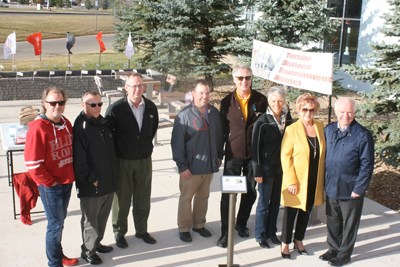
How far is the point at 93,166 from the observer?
14.5 feet

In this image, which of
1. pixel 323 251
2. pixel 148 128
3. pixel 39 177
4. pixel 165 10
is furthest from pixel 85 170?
pixel 165 10

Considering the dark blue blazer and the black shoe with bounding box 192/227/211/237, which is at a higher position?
the dark blue blazer

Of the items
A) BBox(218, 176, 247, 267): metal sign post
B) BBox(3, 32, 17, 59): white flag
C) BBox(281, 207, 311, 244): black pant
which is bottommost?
BBox(281, 207, 311, 244): black pant

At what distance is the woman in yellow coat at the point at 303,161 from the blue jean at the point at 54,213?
2.17m

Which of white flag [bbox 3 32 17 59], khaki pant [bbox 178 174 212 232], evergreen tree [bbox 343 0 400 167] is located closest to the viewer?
khaki pant [bbox 178 174 212 232]

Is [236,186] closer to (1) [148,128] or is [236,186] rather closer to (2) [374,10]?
(1) [148,128]

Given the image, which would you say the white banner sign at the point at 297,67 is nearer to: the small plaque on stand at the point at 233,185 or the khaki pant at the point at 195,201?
the khaki pant at the point at 195,201

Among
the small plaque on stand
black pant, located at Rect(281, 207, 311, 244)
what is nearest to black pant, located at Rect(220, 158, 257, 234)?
black pant, located at Rect(281, 207, 311, 244)

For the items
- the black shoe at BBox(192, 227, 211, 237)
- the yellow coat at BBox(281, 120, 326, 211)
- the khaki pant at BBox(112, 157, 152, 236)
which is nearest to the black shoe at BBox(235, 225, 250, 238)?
the black shoe at BBox(192, 227, 211, 237)

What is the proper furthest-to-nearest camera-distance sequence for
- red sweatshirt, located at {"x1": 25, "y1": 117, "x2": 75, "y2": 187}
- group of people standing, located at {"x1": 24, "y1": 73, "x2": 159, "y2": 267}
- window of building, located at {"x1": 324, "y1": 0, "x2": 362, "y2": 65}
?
window of building, located at {"x1": 324, "y1": 0, "x2": 362, "y2": 65} → group of people standing, located at {"x1": 24, "y1": 73, "x2": 159, "y2": 267} → red sweatshirt, located at {"x1": 25, "y1": 117, "x2": 75, "y2": 187}

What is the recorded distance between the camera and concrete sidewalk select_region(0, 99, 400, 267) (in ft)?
16.0

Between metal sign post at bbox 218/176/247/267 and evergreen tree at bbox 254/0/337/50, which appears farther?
evergreen tree at bbox 254/0/337/50

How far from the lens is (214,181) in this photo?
24.2 feet

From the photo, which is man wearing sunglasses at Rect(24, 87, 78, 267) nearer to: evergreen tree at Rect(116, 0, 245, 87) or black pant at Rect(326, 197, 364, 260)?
black pant at Rect(326, 197, 364, 260)
